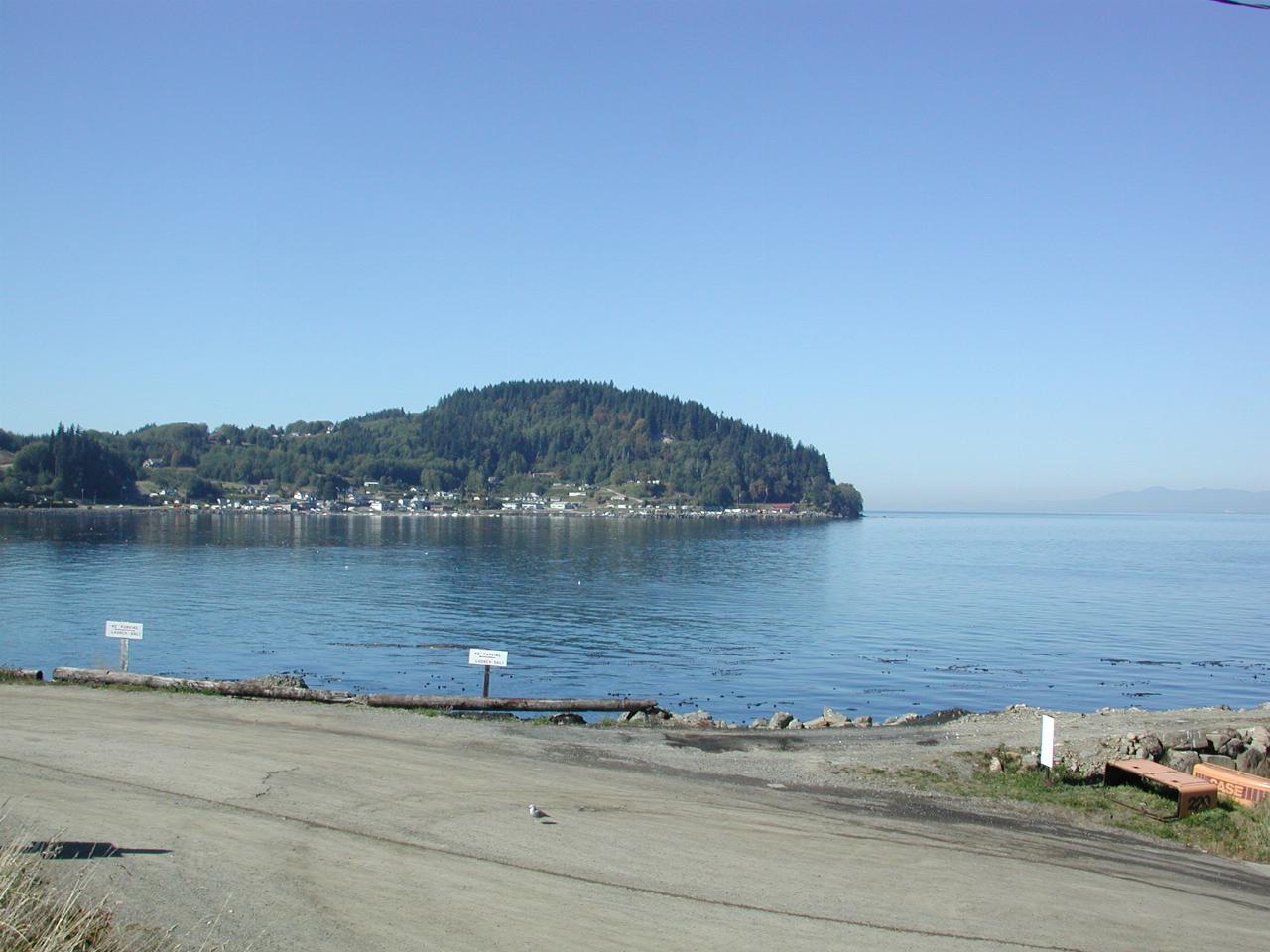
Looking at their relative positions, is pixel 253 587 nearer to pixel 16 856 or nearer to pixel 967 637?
pixel 967 637

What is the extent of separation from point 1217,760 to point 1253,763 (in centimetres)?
60

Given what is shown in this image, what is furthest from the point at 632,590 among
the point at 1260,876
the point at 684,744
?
the point at 1260,876

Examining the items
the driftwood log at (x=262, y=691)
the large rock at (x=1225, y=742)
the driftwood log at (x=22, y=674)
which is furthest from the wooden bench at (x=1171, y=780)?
the driftwood log at (x=22, y=674)

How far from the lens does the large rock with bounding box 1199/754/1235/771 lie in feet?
61.7

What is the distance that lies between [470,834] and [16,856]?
5.69 meters

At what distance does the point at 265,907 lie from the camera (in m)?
9.84

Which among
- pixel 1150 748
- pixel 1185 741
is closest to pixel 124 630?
pixel 1150 748

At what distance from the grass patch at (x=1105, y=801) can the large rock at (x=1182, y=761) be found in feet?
6.29

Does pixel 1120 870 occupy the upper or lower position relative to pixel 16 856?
lower

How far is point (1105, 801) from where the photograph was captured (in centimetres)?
1597

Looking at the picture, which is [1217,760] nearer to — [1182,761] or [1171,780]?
[1182,761]

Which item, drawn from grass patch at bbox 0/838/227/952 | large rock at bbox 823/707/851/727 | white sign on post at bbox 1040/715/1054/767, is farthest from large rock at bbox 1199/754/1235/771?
grass patch at bbox 0/838/227/952

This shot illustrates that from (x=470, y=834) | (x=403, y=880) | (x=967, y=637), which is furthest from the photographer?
(x=967, y=637)

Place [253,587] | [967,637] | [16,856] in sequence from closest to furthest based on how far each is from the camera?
[16,856] → [967,637] → [253,587]
